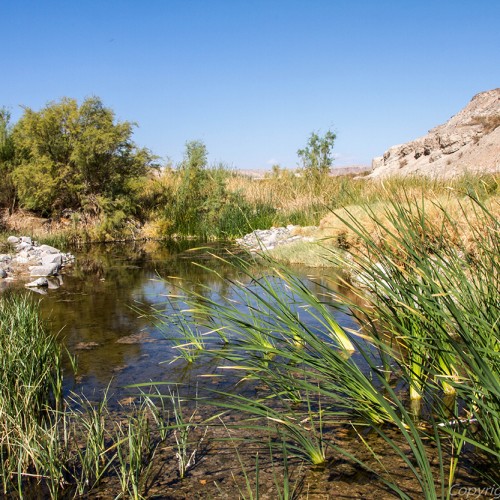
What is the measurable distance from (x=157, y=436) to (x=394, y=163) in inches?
770

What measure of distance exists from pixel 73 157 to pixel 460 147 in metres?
12.7

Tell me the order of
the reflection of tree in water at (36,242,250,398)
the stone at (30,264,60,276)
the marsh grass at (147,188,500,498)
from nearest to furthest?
the marsh grass at (147,188,500,498) → the reflection of tree in water at (36,242,250,398) → the stone at (30,264,60,276)

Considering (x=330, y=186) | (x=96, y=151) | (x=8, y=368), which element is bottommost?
(x=8, y=368)

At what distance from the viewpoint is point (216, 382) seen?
3.39 meters

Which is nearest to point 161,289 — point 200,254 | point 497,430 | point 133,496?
point 200,254

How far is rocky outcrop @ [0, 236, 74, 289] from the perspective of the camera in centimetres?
882

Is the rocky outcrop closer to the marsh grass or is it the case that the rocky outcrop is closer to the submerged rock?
the submerged rock

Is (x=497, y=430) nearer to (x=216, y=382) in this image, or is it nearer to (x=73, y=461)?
(x=73, y=461)

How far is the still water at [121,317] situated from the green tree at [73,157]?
412 centimetres

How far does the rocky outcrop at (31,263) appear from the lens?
28.9ft

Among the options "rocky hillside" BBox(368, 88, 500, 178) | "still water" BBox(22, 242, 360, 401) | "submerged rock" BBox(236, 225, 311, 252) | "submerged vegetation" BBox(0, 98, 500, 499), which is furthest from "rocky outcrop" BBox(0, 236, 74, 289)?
"rocky hillside" BBox(368, 88, 500, 178)

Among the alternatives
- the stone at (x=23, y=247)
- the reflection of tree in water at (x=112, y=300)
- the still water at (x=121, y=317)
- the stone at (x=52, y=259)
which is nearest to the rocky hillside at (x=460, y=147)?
the reflection of tree in water at (x=112, y=300)

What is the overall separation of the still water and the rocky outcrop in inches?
11.2

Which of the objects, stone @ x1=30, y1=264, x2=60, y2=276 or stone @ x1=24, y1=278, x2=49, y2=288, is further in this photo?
stone @ x1=30, y1=264, x2=60, y2=276
